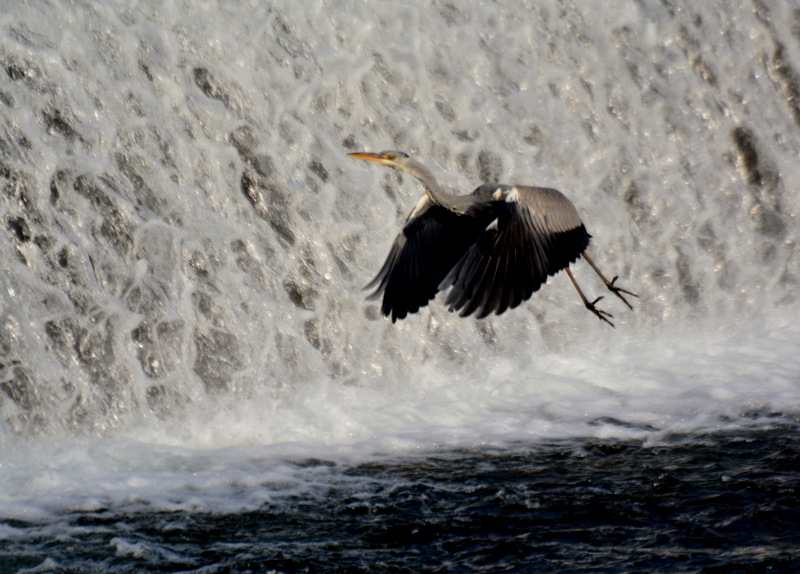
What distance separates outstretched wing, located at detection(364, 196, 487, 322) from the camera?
471 cm

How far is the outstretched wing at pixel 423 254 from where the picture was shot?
15.5 feet

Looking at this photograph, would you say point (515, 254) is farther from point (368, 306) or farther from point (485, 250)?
point (368, 306)

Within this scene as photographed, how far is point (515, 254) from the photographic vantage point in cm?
419

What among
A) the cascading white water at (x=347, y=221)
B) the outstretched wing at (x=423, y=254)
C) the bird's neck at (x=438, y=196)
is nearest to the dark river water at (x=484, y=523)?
the cascading white water at (x=347, y=221)

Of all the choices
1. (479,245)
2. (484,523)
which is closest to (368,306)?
(479,245)

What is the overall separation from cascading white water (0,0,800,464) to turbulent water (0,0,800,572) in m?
0.02

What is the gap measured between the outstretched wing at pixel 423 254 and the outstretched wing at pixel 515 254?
32 centimetres

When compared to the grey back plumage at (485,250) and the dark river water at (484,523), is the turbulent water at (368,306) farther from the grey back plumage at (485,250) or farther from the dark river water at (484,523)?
the grey back plumage at (485,250)

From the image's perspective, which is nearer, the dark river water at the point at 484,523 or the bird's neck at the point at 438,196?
the dark river water at the point at 484,523

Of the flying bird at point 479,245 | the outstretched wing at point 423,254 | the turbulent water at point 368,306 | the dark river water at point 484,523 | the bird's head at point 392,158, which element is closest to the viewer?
the dark river water at point 484,523

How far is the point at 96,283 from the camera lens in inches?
201

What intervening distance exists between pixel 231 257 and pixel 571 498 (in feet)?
7.15

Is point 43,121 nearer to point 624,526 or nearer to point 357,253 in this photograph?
point 357,253

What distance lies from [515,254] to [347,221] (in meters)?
1.77
